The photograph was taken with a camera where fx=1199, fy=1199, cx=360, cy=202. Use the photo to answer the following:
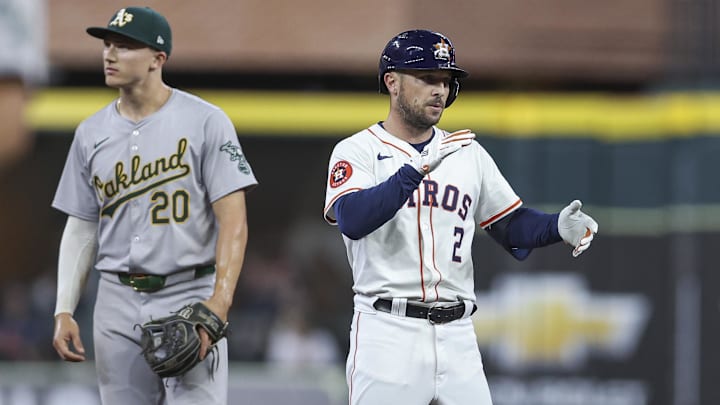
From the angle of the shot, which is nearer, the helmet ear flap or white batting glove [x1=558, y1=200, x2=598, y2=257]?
white batting glove [x1=558, y1=200, x2=598, y2=257]

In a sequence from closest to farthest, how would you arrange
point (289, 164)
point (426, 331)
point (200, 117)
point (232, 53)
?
point (426, 331), point (200, 117), point (232, 53), point (289, 164)

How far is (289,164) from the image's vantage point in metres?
12.6

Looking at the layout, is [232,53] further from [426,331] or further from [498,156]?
[426,331]

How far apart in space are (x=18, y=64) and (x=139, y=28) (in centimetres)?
662

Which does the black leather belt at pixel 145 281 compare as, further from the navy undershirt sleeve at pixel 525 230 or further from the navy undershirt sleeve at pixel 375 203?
the navy undershirt sleeve at pixel 525 230

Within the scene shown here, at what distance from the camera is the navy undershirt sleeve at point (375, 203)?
13.1ft

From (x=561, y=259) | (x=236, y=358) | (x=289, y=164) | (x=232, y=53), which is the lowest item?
(x=236, y=358)

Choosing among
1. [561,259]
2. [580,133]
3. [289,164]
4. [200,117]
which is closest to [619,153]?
[580,133]

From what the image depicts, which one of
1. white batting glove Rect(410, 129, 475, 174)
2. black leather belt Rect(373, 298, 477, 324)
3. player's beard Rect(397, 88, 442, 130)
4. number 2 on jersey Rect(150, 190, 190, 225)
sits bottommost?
black leather belt Rect(373, 298, 477, 324)

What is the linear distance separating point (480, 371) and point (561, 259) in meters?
7.12

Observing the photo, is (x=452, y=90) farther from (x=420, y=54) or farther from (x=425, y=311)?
(x=425, y=311)

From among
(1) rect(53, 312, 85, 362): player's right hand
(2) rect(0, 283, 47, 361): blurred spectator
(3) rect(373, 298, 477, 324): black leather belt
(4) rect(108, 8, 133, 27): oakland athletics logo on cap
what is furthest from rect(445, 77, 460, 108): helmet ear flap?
(2) rect(0, 283, 47, 361): blurred spectator

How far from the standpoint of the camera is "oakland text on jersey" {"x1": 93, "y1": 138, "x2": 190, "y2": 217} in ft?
15.0

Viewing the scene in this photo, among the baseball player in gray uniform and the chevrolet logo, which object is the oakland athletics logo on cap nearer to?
the baseball player in gray uniform
